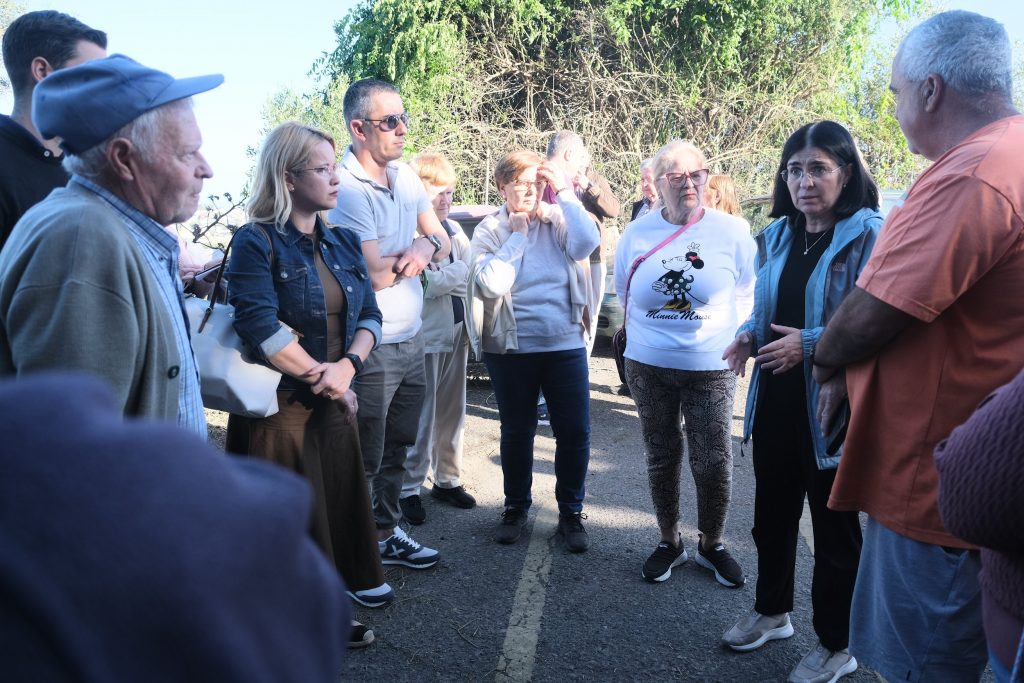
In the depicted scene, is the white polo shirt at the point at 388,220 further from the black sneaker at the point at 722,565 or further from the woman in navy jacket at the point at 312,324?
the black sneaker at the point at 722,565

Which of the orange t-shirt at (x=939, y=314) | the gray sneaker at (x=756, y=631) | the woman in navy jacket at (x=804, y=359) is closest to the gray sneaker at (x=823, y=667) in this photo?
the woman in navy jacket at (x=804, y=359)

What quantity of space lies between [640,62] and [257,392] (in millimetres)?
15678

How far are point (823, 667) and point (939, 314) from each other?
5.28 ft

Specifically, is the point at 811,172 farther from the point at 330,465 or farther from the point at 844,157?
the point at 330,465

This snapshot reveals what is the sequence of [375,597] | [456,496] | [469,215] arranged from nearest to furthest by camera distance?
1. [375,597]
2. [456,496]
3. [469,215]

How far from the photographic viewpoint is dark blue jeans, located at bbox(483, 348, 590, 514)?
4.27 meters

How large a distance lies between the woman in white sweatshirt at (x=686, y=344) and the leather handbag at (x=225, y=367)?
1.86m

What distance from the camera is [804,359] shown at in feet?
9.21

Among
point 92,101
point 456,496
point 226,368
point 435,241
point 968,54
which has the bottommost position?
point 456,496

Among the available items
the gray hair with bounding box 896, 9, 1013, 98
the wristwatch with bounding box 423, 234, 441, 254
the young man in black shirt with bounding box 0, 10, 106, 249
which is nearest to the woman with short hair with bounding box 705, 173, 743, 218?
the wristwatch with bounding box 423, 234, 441, 254

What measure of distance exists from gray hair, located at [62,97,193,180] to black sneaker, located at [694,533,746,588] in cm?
308

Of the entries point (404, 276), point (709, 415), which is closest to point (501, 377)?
point (404, 276)

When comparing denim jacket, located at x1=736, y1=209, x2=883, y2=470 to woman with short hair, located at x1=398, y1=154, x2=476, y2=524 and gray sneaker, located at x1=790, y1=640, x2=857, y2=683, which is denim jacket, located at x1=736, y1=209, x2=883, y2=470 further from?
woman with short hair, located at x1=398, y1=154, x2=476, y2=524

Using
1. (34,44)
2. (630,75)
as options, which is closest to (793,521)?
(34,44)
